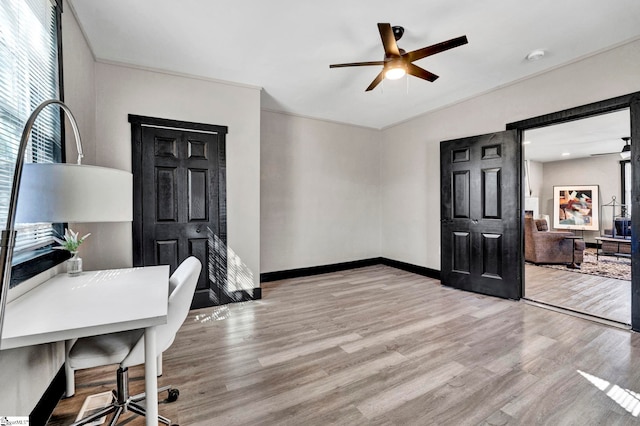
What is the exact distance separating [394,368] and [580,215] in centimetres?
943

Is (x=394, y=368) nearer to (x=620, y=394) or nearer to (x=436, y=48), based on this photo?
(x=620, y=394)

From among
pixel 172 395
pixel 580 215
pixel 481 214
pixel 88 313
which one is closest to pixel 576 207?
pixel 580 215

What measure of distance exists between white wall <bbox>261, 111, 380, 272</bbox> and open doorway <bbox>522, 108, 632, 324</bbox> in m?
2.64

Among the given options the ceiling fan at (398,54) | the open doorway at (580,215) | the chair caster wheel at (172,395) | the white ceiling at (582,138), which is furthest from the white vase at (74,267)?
the white ceiling at (582,138)

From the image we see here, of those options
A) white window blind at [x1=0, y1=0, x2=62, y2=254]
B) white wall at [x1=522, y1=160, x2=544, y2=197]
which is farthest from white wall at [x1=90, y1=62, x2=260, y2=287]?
white wall at [x1=522, y1=160, x2=544, y2=197]

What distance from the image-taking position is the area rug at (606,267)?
5.07 meters

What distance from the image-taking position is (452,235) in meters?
4.31

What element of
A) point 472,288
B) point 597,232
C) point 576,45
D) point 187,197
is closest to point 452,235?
point 472,288

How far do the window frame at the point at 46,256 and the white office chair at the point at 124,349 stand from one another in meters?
0.46

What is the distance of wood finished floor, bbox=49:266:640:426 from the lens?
1770mm

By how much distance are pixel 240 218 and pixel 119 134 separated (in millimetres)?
1597

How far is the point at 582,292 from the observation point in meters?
4.04

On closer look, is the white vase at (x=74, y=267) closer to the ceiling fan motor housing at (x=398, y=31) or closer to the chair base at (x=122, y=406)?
the chair base at (x=122, y=406)

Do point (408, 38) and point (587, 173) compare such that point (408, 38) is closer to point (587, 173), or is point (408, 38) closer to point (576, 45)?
point (576, 45)
